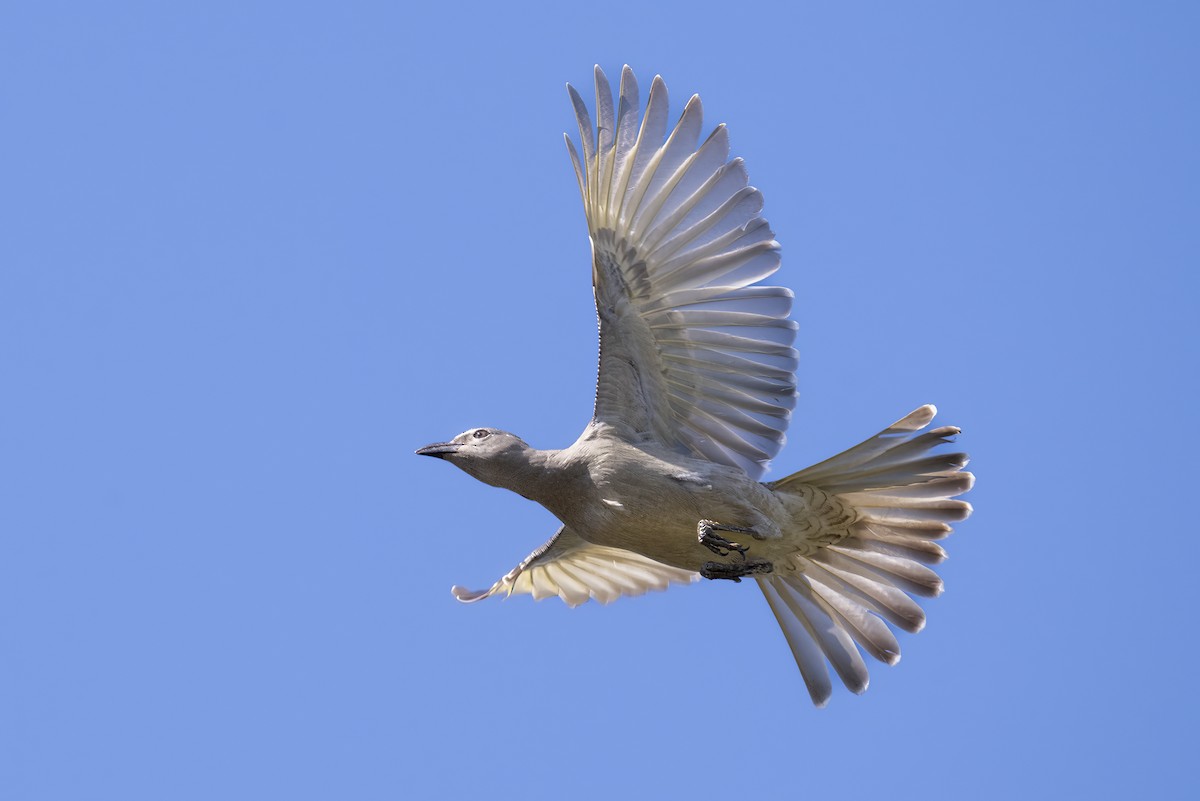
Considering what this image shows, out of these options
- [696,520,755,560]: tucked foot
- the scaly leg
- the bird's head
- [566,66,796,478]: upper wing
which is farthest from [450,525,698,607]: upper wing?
[696,520,755,560]: tucked foot

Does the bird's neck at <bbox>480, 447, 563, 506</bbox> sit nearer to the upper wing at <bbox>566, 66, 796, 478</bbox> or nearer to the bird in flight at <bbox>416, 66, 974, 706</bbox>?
the bird in flight at <bbox>416, 66, 974, 706</bbox>

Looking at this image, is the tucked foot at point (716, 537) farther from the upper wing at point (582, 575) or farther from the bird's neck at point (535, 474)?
the upper wing at point (582, 575)

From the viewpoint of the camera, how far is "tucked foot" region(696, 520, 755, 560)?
30.5 ft

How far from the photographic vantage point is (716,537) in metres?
9.31

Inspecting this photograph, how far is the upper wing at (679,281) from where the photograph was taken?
9.50 meters

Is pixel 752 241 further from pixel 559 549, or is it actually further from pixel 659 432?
pixel 559 549

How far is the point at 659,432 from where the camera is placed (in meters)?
9.83

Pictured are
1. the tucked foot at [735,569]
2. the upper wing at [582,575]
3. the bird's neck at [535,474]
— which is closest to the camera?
the tucked foot at [735,569]

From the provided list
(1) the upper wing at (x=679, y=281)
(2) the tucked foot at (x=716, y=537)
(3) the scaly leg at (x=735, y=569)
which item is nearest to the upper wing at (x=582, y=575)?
(3) the scaly leg at (x=735, y=569)

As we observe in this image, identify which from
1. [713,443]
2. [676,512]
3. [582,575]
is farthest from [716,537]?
[582,575]

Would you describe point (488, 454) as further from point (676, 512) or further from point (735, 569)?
point (735, 569)

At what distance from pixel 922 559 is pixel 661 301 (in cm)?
203

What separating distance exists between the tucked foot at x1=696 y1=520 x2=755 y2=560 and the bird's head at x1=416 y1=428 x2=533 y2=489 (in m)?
1.12

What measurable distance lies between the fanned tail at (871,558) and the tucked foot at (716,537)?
0.41 meters
